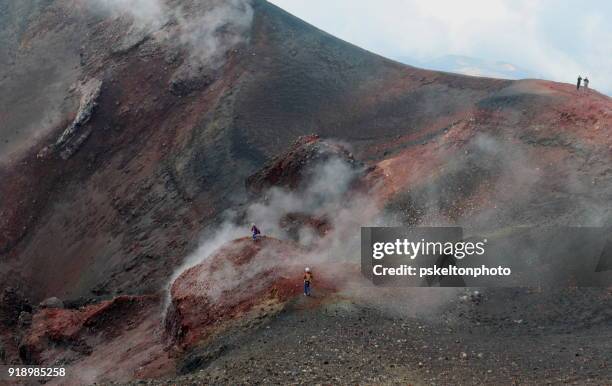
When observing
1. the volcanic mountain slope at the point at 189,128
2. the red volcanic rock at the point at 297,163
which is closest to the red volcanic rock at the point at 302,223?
the red volcanic rock at the point at 297,163

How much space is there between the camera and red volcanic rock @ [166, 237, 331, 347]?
2188 centimetres

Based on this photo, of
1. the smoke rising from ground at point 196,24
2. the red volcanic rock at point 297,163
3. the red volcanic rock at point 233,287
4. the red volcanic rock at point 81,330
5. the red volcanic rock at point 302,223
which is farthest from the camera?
the smoke rising from ground at point 196,24

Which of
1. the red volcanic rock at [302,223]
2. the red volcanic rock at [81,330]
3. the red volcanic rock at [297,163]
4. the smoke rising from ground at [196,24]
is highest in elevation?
the smoke rising from ground at [196,24]

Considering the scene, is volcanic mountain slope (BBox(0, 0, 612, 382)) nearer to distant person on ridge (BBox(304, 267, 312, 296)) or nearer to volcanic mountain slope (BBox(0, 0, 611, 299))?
volcanic mountain slope (BBox(0, 0, 611, 299))

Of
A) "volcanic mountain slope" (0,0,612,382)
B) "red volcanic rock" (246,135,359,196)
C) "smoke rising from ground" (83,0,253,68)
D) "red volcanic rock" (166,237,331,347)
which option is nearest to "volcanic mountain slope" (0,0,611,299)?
"volcanic mountain slope" (0,0,612,382)

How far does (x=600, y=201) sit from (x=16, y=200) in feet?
121

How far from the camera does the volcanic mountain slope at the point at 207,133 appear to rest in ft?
90.8

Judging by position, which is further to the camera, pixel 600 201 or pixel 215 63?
pixel 215 63

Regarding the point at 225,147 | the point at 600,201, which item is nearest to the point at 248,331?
the point at 600,201

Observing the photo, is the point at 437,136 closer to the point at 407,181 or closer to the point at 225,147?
the point at 407,181

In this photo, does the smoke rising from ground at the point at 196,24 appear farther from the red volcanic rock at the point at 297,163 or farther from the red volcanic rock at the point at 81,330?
the red volcanic rock at the point at 81,330

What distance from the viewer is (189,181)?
37.6 metres

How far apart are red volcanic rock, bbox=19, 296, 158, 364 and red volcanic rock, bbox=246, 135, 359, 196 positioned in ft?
32.0

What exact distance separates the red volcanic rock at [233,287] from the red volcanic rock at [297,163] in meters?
7.66
